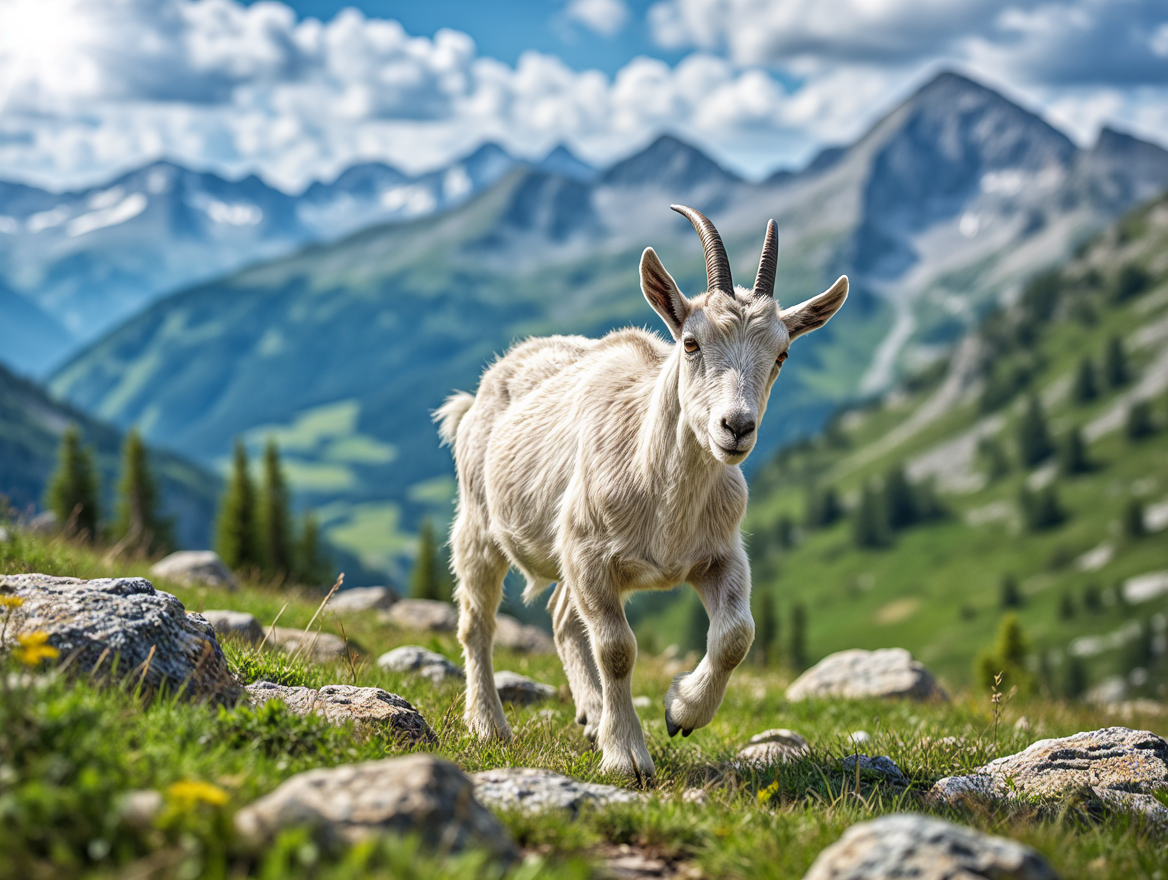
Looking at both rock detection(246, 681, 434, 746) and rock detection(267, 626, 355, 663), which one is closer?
rock detection(246, 681, 434, 746)

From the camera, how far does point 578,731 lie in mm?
9750

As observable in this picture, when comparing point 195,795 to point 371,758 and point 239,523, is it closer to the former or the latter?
point 371,758

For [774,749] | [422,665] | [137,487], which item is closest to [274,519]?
[137,487]

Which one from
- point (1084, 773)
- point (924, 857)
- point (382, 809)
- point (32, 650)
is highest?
point (32, 650)

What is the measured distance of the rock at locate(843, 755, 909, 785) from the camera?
8016mm

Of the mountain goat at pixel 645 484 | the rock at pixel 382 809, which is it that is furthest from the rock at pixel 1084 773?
the rock at pixel 382 809

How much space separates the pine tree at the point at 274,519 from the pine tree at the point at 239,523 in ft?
4.28

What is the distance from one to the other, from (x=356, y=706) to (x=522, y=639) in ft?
50.2

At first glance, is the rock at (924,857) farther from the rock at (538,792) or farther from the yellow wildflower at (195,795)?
the yellow wildflower at (195,795)

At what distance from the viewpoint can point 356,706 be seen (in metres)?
7.25

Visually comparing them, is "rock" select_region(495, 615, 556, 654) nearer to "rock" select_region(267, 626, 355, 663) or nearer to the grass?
"rock" select_region(267, 626, 355, 663)

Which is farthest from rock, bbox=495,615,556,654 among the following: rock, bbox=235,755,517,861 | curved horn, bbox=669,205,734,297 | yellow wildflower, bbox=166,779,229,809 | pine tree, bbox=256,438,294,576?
pine tree, bbox=256,438,294,576

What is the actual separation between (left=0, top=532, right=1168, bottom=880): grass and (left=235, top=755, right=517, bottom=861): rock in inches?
3.8

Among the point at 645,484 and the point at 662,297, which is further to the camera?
the point at 645,484
